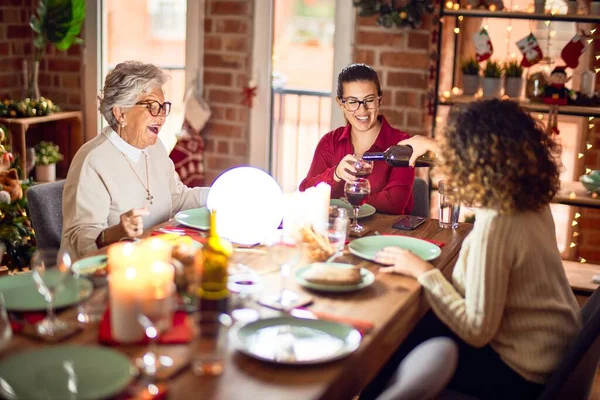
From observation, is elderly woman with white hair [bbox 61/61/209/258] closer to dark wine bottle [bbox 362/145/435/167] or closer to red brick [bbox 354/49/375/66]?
dark wine bottle [bbox 362/145/435/167]

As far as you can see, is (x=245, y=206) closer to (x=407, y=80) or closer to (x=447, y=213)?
(x=447, y=213)

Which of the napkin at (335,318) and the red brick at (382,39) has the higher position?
the red brick at (382,39)

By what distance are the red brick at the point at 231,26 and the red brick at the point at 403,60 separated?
753 millimetres

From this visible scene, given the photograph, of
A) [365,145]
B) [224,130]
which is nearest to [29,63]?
[224,130]

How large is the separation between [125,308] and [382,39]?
261 cm

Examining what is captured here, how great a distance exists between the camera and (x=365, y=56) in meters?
3.95

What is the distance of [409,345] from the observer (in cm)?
248

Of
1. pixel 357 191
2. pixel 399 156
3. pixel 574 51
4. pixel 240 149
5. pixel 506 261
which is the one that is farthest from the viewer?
pixel 240 149

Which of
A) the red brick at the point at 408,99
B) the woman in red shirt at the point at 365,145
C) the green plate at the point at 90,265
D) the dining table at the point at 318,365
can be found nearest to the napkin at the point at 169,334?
the dining table at the point at 318,365

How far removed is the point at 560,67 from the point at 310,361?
2568mm

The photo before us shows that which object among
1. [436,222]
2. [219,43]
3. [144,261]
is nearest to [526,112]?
[436,222]

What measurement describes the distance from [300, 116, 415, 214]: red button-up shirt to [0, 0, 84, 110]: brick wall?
6.43ft

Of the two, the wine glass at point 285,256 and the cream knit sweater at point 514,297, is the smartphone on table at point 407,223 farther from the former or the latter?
Answer: the wine glass at point 285,256

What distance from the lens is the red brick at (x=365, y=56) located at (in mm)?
3941
